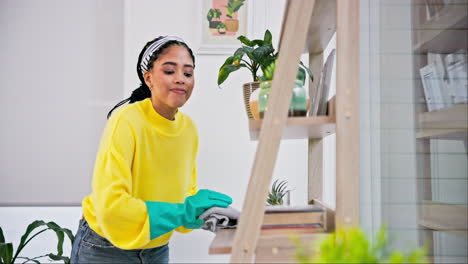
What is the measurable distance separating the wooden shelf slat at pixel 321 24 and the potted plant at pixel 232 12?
1202 mm

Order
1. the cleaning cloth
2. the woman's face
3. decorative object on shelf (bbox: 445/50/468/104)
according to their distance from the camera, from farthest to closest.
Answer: the woman's face, the cleaning cloth, decorative object on shelf (bbox: 445/50/468/104)

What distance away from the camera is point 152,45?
1.52 metres

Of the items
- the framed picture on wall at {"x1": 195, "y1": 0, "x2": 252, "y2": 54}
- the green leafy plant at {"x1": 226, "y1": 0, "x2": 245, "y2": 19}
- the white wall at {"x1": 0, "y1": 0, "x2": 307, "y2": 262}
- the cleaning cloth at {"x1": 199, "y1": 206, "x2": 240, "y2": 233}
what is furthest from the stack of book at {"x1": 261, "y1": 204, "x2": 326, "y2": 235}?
the green leafy plant at {"x1": 226, "y1": 0, "x2": 245, "y2": 19}

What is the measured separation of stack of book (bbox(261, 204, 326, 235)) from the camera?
1014 mm

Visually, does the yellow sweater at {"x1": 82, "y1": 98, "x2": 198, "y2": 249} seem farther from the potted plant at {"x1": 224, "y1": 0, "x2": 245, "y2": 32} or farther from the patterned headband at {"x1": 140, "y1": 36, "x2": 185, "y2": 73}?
the potted plant at {"x1": 224, "y1": 0, "x2": 245, "y2": 32}

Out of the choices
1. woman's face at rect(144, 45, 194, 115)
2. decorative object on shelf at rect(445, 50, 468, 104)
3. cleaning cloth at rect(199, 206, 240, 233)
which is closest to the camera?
decorative object on shelf at rect(445, 50, 468, 104)

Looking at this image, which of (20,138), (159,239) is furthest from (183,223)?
(20,138)

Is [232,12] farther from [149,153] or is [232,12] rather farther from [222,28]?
[149,153]

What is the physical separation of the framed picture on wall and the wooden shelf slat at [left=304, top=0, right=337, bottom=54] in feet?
3.85

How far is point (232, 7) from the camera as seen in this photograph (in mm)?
2582

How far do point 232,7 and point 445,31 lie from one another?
5.72 ft

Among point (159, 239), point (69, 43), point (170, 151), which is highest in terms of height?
point (69, 43)

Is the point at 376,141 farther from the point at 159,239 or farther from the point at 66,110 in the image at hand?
the point at 66,110

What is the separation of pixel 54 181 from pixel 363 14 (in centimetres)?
197
